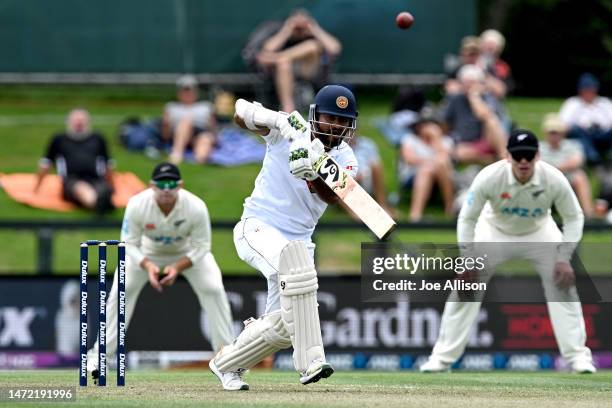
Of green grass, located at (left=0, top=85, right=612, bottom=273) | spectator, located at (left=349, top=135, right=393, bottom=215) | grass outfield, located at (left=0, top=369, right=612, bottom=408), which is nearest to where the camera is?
grass outfield, located at (left=0, top=369, right=612, bottom=408)

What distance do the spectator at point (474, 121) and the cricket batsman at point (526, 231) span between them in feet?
19.2

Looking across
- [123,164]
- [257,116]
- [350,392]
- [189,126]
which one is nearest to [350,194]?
[257,116]

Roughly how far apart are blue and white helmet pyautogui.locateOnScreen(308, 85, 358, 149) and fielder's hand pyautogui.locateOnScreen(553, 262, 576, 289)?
A: 2970 mm

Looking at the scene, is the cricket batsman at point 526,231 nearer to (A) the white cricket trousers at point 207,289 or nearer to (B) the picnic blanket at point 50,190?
(A) the white cricket trousers at point 207,289

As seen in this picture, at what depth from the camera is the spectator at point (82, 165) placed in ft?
53.4

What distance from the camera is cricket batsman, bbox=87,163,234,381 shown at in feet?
37.8

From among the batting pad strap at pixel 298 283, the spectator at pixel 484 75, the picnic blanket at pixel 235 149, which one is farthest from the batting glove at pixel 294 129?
the picnic blanket at pixel 235 149

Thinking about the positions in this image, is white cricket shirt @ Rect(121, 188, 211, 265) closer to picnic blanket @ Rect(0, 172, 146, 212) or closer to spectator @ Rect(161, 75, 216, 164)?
picnic blanket @ Rect(0, 172, 146, 212)

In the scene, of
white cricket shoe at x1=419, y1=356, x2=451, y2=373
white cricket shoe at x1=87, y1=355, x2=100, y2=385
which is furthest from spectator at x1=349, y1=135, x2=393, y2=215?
white cricket shoe at x1=87, y1=355, x2=100, y2=385

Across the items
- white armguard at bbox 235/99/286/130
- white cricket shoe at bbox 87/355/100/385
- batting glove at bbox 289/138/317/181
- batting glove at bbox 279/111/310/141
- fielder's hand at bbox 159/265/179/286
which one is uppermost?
white armguard at bbox 235/99/286/130

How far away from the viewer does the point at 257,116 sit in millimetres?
8250

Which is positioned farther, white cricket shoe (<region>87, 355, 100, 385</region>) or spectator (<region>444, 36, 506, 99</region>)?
spectator (<region>444, 36, 506, 99</region>)

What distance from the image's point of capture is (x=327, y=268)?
53.6 feet

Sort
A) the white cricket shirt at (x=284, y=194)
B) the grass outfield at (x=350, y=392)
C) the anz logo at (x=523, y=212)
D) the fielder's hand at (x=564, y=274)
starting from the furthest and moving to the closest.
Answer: the anz logo at (x=523, y=212), the fielder's hand at (x=564, y=274), the white cricket shirt at (x=284, y=194), the grass outfield at (x=350, y=392)
